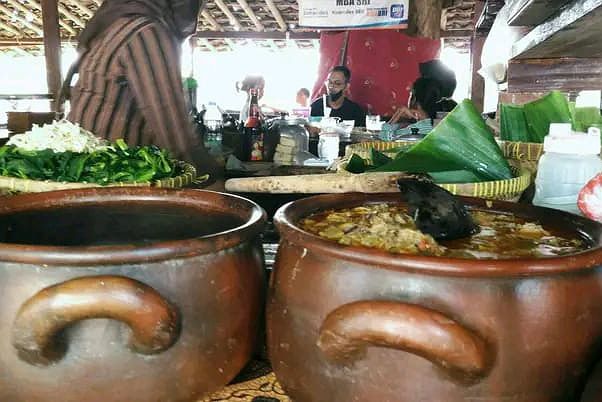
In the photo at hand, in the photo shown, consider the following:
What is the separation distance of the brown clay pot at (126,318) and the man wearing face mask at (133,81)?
1.87m

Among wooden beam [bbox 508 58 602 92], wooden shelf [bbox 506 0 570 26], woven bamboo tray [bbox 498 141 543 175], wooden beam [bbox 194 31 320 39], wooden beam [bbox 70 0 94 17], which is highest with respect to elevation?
wooden beam [bbox 70 0 94 17]

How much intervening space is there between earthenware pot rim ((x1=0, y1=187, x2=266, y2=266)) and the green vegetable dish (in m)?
0.90

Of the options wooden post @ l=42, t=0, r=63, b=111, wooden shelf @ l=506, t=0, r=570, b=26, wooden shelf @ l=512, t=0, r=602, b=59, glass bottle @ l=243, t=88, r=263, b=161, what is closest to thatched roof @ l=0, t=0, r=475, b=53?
wooden post @ l=42, t=0, r=63, b=111

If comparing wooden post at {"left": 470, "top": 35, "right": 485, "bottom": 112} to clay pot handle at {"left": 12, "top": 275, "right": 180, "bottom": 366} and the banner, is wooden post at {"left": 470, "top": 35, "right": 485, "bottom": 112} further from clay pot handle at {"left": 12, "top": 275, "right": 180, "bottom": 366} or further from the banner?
clay pot handle at {"left": 12, "top": 275, "right": 180, "bottom": 366}

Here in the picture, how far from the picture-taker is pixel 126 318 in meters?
0.58

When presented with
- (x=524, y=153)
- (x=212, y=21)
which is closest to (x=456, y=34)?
(x=212, y=21)

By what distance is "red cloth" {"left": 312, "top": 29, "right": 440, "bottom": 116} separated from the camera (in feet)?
30.6

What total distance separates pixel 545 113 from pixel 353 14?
19.4 feet

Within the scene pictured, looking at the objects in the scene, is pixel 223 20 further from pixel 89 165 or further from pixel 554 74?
pixel 89 165

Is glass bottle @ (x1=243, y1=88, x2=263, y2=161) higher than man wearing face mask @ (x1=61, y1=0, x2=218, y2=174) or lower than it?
lower

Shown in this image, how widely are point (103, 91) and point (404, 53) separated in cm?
763

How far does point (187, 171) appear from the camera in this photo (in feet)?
6.79

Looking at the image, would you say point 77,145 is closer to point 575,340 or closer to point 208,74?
point 575,340

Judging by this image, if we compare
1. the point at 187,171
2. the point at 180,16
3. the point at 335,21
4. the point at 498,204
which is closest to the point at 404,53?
the point at 335,21
